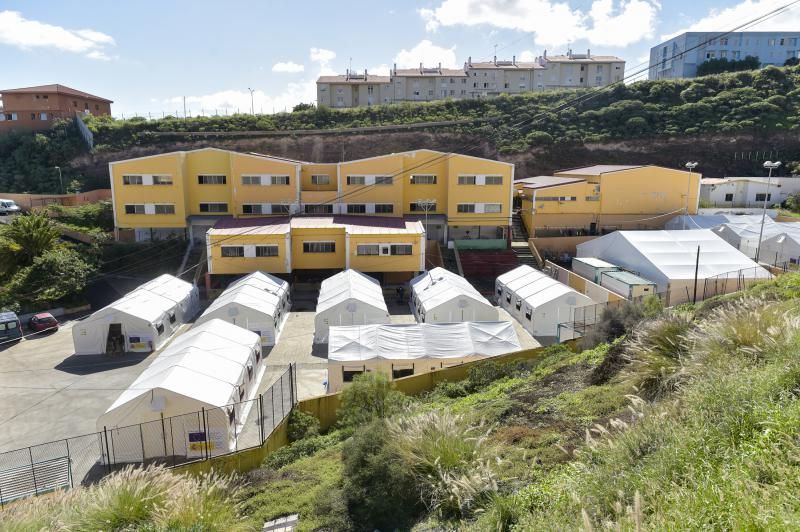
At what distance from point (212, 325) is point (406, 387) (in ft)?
26.6

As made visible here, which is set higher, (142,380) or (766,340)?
(766,340)

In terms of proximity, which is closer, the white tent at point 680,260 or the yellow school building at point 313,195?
the white tent at point 680,260

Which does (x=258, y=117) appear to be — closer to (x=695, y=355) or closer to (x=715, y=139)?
(x=715, y=139)

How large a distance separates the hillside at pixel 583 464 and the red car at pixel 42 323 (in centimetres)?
1939

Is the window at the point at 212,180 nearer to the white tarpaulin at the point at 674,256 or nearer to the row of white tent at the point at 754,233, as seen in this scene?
the white tarpaulin at the point at 674,256

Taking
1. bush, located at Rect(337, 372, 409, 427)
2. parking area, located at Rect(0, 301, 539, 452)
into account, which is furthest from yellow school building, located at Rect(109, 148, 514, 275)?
bush, located at Rect(337, 372, 409, 427)

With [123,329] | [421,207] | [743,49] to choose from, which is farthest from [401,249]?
[743,49]

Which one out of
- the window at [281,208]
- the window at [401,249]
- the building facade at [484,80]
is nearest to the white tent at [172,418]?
the window at [401,249]

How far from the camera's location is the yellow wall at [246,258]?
30000mm

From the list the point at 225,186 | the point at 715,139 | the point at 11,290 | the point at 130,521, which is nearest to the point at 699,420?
the point at 130,521

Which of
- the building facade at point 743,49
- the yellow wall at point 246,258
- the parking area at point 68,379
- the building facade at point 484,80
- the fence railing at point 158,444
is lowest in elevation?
the parking area at point 68,379

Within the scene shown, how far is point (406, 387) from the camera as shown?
16.2m

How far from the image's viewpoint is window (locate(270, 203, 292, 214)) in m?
35.6

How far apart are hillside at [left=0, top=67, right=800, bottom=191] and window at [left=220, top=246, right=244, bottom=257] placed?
26449 mm
